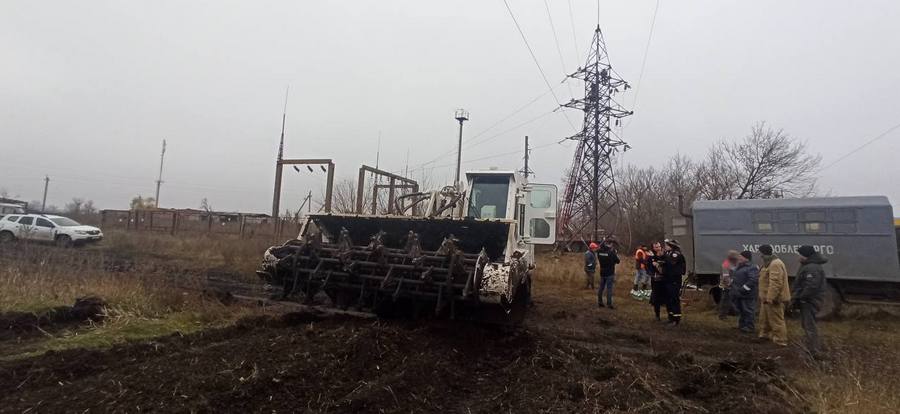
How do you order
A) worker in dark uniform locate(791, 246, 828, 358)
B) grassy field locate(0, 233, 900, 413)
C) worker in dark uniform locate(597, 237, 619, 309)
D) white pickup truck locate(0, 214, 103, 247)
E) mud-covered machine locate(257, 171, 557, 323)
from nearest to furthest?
grassy field locate(0, 233, 900, 413) < mud-covered machine locate(257, 171, 557, 323) < worker in dark uniform locate(791, 246, 828, 358) < worker in dark uniform locate(597, 237, 619, 309) < white pickup truck locate(0, 214, 103, 247)

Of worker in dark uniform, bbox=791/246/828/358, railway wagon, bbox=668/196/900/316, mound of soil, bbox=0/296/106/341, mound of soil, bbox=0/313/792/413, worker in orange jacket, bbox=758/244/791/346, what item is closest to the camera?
mound of soil, bbox=0/313/792/413

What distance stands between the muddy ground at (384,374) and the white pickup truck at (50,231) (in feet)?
68.6

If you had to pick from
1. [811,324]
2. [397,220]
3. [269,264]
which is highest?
[397,220]

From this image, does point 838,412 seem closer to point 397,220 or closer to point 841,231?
point 397,220

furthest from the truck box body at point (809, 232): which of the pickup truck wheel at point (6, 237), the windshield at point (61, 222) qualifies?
the pickup truck wheel at point (6, 237)

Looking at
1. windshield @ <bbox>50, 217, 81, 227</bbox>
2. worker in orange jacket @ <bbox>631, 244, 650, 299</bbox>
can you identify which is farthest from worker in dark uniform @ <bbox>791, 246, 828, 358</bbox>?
windshield @ <bbox>50, 217, 81, 227</bbox>

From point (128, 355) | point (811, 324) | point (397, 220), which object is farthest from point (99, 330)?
point (811, 324)

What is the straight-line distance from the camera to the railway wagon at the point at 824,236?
10383 millimetres

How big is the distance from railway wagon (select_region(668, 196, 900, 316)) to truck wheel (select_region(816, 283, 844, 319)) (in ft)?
0.06

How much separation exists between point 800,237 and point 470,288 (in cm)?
975

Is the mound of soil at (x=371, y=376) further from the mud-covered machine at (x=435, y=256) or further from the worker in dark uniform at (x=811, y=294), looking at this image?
the worker in dark uniform at (x=811, y=294)

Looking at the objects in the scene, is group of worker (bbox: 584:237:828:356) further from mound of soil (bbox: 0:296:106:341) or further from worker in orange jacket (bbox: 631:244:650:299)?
mound of soil (bbox: 0:296:106:341)

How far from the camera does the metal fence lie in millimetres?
22688

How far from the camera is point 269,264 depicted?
21.6 ft
